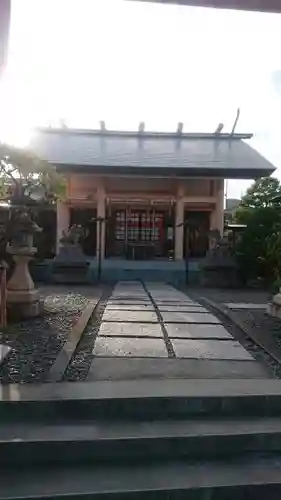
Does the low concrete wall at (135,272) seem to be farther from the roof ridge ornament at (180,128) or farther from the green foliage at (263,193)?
the roof ridge ornament at (180,128)

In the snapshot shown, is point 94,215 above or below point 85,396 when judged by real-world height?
above

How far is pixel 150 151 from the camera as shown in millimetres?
18562

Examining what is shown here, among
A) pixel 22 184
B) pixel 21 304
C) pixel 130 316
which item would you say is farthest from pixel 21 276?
pixel 130 316

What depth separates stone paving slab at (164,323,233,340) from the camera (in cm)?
551

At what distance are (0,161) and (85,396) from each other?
3.88 m

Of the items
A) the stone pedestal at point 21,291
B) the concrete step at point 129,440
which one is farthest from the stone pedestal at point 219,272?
the concrete step at point 129,440

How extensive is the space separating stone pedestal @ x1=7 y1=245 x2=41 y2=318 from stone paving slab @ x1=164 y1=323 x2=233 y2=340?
1970mm

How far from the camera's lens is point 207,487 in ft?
8.33

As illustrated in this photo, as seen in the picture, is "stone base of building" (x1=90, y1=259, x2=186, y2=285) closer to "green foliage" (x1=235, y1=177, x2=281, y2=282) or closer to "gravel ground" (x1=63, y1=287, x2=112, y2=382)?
"green foliage" (x1=235, y1=177, x2=281, y2=282)

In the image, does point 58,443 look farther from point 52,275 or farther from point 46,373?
point 52,275

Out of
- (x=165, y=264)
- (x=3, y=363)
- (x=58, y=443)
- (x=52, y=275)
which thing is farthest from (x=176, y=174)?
(x=58, y=443)

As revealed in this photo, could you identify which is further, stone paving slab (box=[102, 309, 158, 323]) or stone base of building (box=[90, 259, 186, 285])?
stone base of building (box=[90, 259, 186, 285])

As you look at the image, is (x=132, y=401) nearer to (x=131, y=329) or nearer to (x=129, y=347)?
(x=129, y=347)

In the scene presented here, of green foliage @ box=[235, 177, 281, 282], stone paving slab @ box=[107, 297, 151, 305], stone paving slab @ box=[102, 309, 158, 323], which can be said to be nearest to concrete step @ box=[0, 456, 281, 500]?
stone paving slab @ box=[102, 309, 158, 323]
